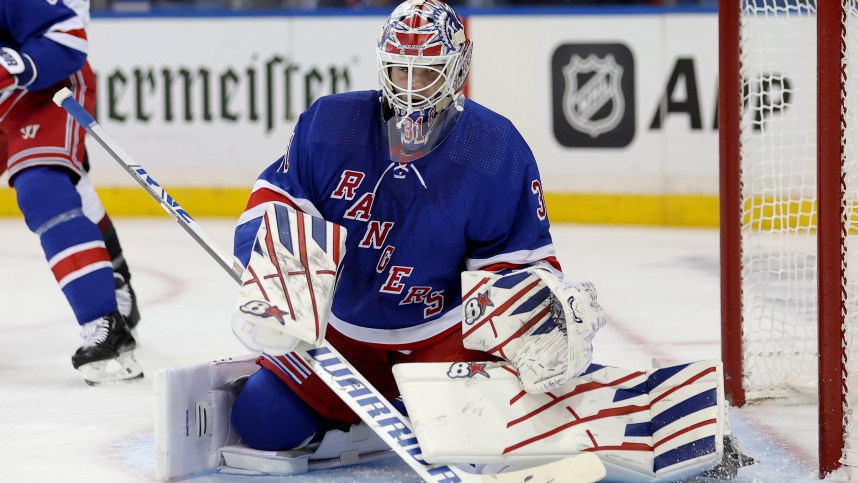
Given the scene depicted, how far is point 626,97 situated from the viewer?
545 cm

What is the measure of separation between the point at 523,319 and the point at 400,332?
10.1 inches

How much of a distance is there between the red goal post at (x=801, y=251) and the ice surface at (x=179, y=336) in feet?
0.38

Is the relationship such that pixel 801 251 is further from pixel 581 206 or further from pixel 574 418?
pixel 581 206

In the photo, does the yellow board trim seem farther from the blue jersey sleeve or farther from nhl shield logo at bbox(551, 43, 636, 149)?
the blue jersey sleeve

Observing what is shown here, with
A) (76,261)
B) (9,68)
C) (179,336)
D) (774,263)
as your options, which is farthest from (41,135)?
(774,263)

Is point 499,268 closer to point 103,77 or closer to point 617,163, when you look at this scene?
point 617,163

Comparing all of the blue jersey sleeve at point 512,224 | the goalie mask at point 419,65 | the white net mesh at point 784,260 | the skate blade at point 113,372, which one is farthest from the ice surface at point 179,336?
the goalie mask at point 419,65

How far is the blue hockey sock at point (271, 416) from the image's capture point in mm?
2111

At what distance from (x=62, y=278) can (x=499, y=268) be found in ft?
3.70

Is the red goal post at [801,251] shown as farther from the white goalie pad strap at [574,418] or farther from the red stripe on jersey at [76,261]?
the red stripe on jersey at [76,261]

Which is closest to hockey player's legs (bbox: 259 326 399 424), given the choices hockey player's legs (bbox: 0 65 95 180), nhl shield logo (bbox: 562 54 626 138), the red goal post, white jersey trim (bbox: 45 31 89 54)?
the red goal post

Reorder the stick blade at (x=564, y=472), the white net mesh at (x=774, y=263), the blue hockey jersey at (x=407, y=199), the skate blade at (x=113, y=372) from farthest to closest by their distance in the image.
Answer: the skate blade at (x=113, y=372) → the white net mesh at (x=774, y=263) → the blue hockey jersey at (x=407, y=199) → the stick blade at (x=564, y=472)

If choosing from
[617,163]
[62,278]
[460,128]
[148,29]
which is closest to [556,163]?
Result: [617,163]

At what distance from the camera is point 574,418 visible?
1.99 metres
